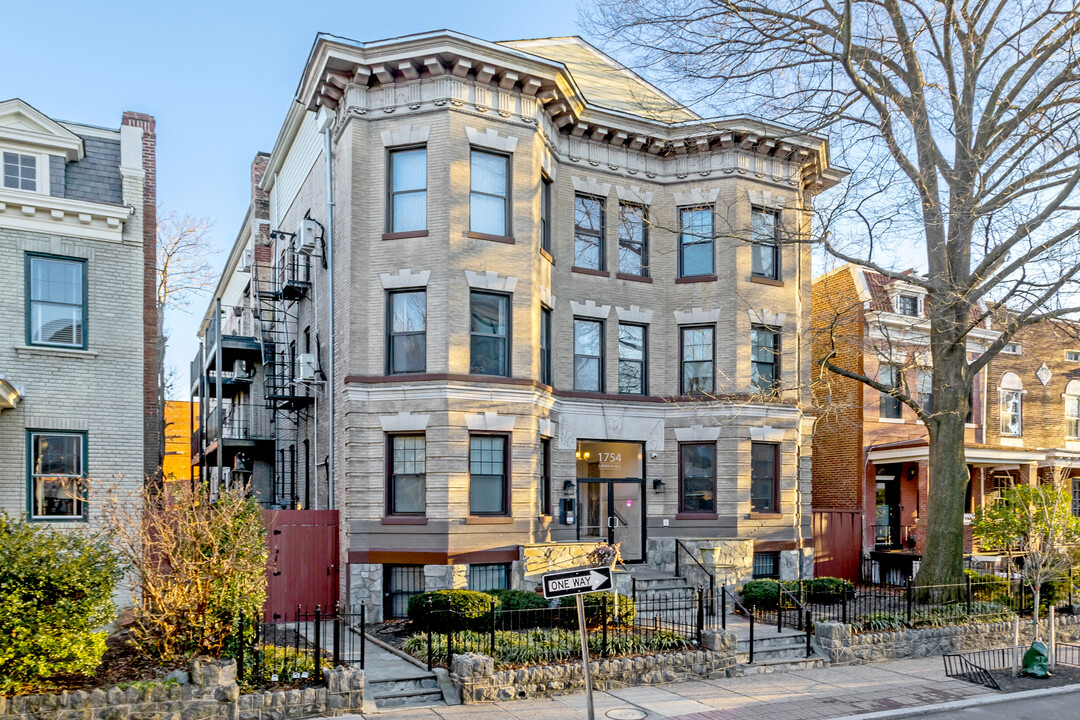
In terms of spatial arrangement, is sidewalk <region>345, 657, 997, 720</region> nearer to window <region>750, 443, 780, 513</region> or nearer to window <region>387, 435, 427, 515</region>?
window <region>387, 435, 427, 515</region>

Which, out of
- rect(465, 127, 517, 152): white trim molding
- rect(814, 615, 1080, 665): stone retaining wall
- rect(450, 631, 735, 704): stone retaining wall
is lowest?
rect(814, 615, 1080, 665): stone retaining wall

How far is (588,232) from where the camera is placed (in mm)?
21344

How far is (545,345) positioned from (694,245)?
5.11 metres

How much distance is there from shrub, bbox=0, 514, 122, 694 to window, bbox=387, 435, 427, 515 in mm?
7322

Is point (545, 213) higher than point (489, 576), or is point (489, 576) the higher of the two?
point (545, 213)

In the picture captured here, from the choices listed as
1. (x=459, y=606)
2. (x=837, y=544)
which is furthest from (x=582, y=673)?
(x=837, y=544)

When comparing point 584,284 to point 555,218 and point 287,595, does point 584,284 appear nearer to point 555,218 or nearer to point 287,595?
point 555,218

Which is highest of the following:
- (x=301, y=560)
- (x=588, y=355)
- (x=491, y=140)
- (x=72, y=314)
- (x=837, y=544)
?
(x=491, y=140)

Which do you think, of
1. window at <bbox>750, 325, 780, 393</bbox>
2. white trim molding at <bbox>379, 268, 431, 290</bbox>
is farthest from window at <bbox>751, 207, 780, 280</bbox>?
white trim molding at <bbox>379, 268, 431, 290</bbox>

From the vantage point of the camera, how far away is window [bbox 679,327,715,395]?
2173 centimetres

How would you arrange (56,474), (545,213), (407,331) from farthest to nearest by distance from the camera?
(545,213), (407,331), (56,474)

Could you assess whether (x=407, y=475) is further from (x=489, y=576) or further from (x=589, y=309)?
(x=589, y=309)

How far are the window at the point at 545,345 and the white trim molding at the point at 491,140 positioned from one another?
382 centimetres

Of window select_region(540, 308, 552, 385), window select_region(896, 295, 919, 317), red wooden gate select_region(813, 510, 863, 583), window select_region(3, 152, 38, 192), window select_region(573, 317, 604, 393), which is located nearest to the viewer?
window select_region(3, 152, 38, 192)
